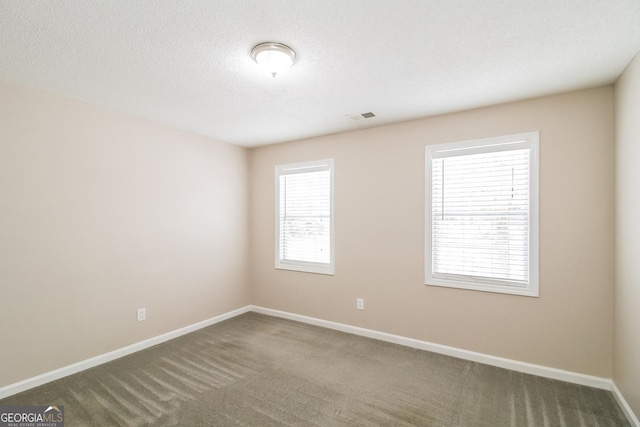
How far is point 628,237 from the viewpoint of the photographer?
2.26m

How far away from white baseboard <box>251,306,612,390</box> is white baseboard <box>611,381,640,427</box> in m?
0.08

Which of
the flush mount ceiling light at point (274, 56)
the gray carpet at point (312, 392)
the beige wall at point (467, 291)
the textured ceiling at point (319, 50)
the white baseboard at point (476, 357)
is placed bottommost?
the gray carpet at point (312, 392)

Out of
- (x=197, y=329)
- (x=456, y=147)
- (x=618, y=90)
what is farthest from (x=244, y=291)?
(x=618, y=90)

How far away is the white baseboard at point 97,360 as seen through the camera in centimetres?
254

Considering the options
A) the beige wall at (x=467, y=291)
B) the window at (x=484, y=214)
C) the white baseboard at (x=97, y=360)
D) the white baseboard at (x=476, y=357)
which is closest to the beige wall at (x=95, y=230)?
the white baseboard at (x=97, y=360)

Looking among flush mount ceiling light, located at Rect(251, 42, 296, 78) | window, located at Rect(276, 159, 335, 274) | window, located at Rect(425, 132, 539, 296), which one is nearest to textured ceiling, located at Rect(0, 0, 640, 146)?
flush mount ceiling light, located at Rect(251, 42, 296, 78)

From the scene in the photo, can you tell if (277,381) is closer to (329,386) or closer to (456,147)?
(329,386)

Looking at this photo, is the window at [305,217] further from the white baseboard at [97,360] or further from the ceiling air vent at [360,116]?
the white baseboard at [97,360]

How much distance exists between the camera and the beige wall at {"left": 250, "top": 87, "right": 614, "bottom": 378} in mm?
2648

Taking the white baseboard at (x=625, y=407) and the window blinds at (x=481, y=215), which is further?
the window blinds at (x=481, y=215)

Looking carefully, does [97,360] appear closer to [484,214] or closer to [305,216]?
[305,216]

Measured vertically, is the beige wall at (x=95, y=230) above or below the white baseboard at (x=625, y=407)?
above

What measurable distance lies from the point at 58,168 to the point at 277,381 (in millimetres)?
2777

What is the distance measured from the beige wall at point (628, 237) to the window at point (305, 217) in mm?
2760
